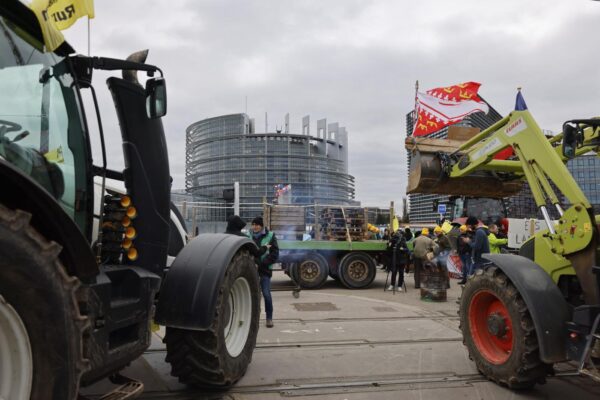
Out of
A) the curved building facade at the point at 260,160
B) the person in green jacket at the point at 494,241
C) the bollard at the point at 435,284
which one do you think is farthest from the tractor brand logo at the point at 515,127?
the curved building facade at the point at 260,160

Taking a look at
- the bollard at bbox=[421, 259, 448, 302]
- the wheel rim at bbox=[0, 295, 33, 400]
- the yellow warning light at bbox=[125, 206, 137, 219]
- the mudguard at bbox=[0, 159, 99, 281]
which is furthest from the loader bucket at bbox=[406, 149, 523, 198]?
the wheel rim at bbox=[0, 295, 33, 400]

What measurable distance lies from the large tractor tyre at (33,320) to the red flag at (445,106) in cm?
799

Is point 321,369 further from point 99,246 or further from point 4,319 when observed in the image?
point 4,319

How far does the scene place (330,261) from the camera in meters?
12.0

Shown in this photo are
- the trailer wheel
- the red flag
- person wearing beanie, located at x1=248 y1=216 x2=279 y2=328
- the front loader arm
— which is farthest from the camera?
the trailer wheel

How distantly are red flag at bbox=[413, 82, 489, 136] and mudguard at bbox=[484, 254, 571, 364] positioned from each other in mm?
5121

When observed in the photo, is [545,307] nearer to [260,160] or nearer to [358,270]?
[358,270]

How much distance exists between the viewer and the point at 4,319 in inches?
73.2

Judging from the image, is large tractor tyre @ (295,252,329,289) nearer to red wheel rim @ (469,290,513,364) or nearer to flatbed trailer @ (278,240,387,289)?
flatbed trailer @ (278,240,387,289)

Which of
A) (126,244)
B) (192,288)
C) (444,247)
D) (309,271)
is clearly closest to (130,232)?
(126,244)

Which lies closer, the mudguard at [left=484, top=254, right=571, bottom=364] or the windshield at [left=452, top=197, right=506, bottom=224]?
the mudguard at [left=484, top=254, right=571, bottom=364]

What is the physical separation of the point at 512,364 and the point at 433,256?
7104mm

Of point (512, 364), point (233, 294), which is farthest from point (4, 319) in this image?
point (512, 364)

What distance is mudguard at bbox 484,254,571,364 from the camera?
368cm
